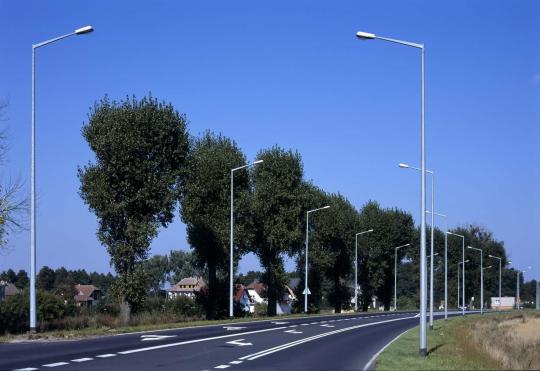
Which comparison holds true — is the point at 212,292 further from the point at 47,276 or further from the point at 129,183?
the point at 47,276

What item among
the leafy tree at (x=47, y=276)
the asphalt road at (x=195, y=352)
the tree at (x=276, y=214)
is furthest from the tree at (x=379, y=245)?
the leafy tree at (x=47, y=276)

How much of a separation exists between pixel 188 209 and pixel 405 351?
3345cm

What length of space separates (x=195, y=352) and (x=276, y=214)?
4292 centimetres

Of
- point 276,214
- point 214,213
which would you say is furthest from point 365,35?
point 276,214

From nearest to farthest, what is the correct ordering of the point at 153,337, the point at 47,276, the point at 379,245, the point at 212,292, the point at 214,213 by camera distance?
the point at 153,337, the point at 214,213, the point at 212,292, the point at 379,245, the point at 47,276

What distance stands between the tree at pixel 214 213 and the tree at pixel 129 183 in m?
9.55

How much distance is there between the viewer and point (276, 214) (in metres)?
64.7

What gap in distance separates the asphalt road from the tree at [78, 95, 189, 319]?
1134 centimetres

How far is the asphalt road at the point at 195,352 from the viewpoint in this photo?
1798 centimetres

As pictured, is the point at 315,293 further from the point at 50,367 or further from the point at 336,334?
the point at 50,367

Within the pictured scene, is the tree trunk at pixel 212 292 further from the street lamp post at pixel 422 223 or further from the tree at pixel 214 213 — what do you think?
the street lamp post at pixel 422 223

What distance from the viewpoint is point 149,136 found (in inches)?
1716

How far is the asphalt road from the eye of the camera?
59.0 feet

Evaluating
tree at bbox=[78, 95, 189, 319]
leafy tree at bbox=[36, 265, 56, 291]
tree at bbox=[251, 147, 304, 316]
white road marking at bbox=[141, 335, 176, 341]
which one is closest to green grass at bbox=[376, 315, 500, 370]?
white road marking at bbox=[141, 335, 176, 341]
